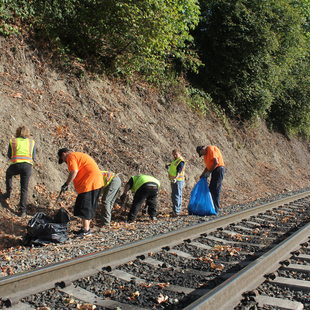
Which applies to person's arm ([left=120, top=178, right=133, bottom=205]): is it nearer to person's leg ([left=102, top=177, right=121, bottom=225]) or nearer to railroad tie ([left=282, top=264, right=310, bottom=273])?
person's leg ([left=102, top=177, right=121, bottom=225])

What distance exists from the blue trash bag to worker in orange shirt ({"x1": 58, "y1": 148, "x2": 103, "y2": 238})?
3032 mm

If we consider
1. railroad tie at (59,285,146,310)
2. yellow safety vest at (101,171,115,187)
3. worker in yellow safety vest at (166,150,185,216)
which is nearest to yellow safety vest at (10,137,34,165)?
yellow safety vest at (101,171,115,187)

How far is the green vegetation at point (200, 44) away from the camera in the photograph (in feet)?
39.8

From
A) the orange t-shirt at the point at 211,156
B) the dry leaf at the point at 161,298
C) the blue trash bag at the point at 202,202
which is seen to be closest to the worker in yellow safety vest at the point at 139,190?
the blue trash bag at the point at 202,202

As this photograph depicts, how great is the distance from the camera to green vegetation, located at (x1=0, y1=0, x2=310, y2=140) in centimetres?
1212

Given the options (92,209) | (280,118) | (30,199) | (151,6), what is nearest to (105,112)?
(151,6)

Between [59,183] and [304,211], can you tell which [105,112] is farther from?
[304,211]

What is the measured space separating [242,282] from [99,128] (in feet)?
27.6

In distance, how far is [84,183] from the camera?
289 inches

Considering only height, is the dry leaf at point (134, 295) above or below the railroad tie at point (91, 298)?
above

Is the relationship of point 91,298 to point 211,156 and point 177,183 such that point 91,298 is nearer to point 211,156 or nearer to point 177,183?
point 177,183

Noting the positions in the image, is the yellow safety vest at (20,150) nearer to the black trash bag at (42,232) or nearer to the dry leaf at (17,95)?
the black trash bag at (42,232)

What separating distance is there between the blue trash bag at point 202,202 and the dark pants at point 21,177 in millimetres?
3987

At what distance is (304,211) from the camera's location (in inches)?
399
